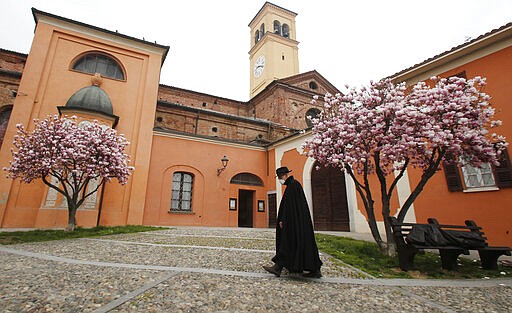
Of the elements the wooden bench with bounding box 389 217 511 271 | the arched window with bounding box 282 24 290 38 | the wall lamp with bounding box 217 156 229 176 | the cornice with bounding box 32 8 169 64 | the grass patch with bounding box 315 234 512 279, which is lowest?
the grass patch with bounding box 315 234 512 279

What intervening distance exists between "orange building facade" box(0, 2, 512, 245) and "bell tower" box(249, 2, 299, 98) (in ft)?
36.7

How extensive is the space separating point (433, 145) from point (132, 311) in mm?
5337

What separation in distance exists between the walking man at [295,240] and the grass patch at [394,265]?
1.26 m

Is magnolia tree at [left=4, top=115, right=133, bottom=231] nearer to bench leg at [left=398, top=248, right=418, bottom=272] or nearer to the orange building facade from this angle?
the orange building facade

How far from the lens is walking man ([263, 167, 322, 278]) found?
354cm

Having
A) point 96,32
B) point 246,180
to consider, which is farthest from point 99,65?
point 246,180

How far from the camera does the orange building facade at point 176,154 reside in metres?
7.21

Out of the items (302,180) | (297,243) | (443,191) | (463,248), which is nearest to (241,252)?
(297,243)

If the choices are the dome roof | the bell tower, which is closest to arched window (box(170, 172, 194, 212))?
the dome roof

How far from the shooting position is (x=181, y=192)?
14.2 meters

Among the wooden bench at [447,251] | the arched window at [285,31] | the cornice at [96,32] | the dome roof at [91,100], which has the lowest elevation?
the wooden bench at [447,251]

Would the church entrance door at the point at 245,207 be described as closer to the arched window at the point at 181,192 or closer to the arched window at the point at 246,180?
the arched window at the point at 246,180

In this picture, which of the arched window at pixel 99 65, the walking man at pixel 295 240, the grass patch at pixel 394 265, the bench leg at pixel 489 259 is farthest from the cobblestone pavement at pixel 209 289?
the arched window at pixel 99 65

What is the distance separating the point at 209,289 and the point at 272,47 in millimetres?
29406
